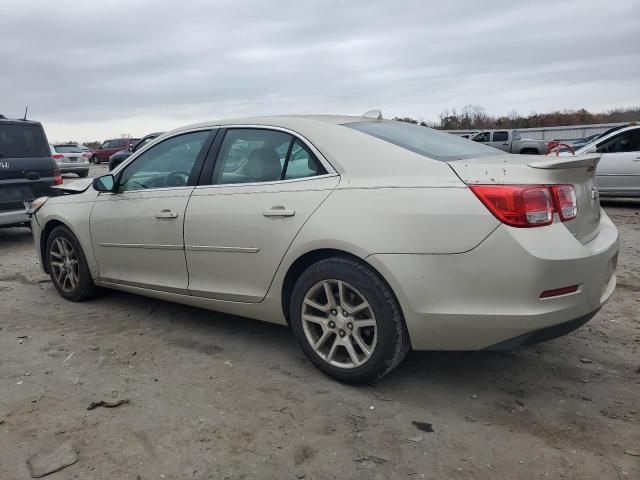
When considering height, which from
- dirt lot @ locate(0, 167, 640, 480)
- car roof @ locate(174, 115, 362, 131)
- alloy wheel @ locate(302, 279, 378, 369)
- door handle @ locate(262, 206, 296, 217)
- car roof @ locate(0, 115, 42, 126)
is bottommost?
dirt lot @ locate(0, 167, 640, 480)

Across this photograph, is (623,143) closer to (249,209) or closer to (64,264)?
(249,209)

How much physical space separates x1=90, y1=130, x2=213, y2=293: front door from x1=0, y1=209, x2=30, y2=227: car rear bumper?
4.01 metres

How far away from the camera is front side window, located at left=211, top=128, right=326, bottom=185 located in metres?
3.38

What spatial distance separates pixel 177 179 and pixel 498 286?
8.08 feet

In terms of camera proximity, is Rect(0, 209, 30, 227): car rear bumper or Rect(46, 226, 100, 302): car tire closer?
Rect(46, 226, 100, 302): car tire

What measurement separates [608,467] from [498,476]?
0.49 metres

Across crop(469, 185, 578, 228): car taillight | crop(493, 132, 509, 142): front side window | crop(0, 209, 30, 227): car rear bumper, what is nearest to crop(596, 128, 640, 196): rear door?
crop(469, 185, 578, 228): car taillight

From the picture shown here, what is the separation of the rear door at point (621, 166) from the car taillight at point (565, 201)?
26.8 feet

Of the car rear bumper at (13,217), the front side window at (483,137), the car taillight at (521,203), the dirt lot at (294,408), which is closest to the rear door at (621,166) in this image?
the dirt lot at (294,408)

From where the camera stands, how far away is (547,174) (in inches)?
108

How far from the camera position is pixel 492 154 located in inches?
137

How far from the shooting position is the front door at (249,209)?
3.27 metres

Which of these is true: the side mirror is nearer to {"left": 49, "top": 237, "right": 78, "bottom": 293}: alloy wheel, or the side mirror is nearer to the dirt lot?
{"left": 49, "top": 237, "right": 78, "bottom": 293}: alloy wheel

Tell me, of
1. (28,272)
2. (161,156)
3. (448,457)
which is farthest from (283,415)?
(28,272)
